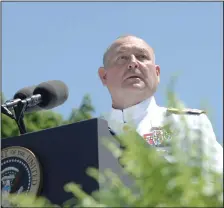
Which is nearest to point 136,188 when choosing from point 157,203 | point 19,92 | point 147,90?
point 157,203

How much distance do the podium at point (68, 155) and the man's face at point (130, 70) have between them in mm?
1242

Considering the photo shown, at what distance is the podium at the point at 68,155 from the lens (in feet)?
8.46

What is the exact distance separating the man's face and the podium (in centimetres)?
124

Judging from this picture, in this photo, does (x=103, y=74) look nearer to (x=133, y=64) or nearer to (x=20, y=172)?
(x=133, y=64)

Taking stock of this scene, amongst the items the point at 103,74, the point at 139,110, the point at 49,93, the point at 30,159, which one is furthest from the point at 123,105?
the point at 30,159

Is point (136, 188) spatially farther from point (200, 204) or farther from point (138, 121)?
point (138, 121)

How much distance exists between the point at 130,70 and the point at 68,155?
1.42m

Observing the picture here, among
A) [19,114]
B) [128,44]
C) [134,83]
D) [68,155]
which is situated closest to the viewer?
[68,155]

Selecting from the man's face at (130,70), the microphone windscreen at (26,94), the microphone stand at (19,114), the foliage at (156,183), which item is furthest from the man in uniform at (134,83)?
the foliage at (156,183)

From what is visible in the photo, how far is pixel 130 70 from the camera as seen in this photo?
159 inches

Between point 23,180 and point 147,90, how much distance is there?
1460 mm

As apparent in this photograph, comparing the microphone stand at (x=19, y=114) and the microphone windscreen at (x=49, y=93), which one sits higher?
the microphone windscreen at (x=49, y=93)

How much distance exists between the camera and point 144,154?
1.13 m

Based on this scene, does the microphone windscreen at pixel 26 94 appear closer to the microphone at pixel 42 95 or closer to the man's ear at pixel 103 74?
the microphone at pixel 42 95
